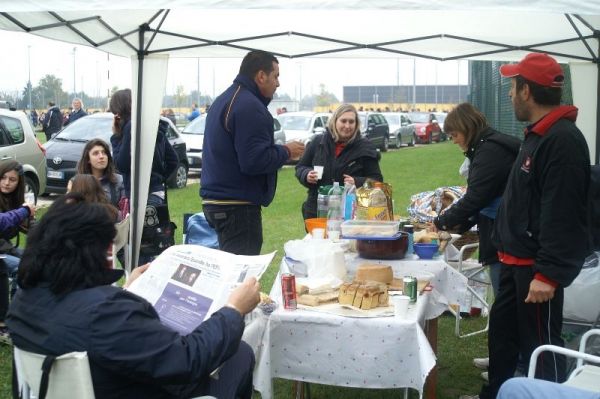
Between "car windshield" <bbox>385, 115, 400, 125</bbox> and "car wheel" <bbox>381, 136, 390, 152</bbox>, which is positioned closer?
"car wheel" <bbox>381, 136, 390, 152</bbox>

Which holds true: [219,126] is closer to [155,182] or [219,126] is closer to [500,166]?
[500,166]

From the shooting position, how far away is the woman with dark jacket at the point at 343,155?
5.43m

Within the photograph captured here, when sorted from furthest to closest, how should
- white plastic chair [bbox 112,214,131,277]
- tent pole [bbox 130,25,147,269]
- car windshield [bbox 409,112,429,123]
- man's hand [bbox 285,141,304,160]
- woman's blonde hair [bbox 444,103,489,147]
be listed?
car windshield [bbox 409,112,429,123], tent pole [bbox 130,25,147,269], white plastic chair [bbox 112,214,131,277], man's hand [bbox 285,141,304,160], woman's blonde hair [bbox 444,103,489,147]

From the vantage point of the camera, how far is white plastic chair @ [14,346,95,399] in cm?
207

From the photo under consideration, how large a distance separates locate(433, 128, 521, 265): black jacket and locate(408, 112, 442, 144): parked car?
3037 cm

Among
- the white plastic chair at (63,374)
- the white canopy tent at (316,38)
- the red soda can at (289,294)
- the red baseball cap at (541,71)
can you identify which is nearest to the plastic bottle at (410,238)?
the red soda can at (289,294)

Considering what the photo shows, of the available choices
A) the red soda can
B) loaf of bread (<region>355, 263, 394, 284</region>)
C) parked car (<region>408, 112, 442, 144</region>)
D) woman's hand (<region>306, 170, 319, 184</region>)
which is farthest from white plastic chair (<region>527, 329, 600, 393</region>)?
parked car (<region>408, 112, 442, 144</region>)

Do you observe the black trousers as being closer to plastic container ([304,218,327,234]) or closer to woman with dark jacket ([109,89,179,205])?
plastic container ([304,218,327,234])

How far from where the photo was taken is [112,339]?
209 centimetres

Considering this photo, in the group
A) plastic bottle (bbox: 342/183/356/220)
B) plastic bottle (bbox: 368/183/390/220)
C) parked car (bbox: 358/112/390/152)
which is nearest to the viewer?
plastic bottle (bbox: 368/183/390/220)

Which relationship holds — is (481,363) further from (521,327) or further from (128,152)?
(128,152)

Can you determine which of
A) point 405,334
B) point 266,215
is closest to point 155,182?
point 405,334

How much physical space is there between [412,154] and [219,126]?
21513 mm

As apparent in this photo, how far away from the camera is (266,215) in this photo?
10812 millimetres
